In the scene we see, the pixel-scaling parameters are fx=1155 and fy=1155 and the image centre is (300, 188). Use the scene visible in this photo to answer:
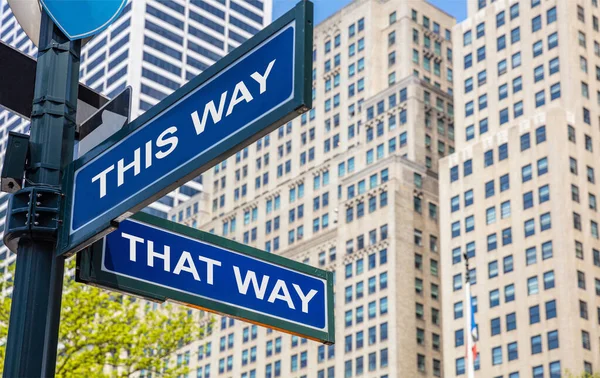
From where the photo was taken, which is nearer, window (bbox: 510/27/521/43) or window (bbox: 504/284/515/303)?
window (bbox: 504/284/515/303)

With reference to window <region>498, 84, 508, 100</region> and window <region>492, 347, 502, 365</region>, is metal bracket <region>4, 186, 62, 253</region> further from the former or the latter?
window <region>498, 84, 508, 100</region>

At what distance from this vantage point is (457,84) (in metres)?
118

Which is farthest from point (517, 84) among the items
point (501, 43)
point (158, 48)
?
point (158, 48)

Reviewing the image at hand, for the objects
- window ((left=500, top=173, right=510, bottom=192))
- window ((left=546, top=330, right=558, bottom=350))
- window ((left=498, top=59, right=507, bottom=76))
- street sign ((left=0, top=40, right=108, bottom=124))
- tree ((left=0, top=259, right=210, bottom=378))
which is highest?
window ((left=498, top=59, right=507, bottom=76))

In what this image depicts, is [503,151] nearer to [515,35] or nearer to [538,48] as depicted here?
[538,48]

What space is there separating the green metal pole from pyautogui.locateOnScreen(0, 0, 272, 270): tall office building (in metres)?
157

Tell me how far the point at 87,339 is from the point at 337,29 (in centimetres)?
11609

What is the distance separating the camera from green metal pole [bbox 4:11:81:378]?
552 centimetres

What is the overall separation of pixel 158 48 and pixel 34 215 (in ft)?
571

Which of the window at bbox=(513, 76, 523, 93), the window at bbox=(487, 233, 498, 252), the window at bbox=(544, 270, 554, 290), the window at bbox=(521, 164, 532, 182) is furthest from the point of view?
the window at bbox=(513, 76, 523, 93)

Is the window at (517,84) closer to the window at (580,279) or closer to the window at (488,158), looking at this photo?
the window at (488,158)

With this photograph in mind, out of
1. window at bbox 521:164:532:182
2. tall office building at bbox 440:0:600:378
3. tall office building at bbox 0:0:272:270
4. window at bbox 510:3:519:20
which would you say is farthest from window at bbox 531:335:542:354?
tall office building at bbox 0:0:272:270

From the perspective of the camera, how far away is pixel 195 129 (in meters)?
5.46

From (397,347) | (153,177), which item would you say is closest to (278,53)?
(153,177)
